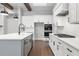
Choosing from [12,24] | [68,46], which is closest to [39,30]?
[12,24]

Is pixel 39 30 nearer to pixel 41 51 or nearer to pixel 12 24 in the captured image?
pixel 12 24

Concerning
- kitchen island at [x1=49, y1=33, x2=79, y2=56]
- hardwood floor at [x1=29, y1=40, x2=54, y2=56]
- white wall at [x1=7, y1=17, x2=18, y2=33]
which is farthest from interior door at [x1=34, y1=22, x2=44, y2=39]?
kitchen island at [x1=49, y1=33, x2=79, y2=56]

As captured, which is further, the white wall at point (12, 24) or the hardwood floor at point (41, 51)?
the white wall at point (12, 24)

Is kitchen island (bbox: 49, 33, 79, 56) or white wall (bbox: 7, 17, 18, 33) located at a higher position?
white wall (bbox: 7, 17, 18, 33)

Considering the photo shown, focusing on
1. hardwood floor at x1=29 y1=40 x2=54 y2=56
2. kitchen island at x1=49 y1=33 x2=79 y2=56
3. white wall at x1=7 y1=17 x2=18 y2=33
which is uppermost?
white wall at x1=7 y1=17 x2=18 y2=33

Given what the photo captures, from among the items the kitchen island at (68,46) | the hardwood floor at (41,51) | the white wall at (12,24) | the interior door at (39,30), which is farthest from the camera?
the interior door at (39,30)

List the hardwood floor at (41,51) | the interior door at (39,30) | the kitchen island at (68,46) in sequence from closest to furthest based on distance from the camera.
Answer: the kitchen island at (68,46) < the hardwood floor at (41,51) < the interior door at (39,30)

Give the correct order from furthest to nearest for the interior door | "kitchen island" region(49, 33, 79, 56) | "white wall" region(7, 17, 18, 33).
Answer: the interior door < "white wall" region(7, 17, 18, 33) < "kitchen island" region(49, 33, 79, 56)

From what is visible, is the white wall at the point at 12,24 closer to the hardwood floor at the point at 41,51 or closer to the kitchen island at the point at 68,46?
the hardwood floor at the point at 41,51

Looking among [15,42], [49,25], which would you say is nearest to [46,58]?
[15,42]

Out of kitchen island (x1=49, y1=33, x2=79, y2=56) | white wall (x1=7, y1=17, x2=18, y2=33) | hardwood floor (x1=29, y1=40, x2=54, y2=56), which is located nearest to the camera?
kitchen island (x1=49, y1=33, x2=79, y2=56)

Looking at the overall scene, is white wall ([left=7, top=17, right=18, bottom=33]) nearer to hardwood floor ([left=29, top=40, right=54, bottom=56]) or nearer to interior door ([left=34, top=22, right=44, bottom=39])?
interior door ([left=34, top=22, right=44, bottom=39])

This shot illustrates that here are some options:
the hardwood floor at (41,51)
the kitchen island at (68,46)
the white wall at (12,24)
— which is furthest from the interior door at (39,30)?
the kitchen island at (68,46)

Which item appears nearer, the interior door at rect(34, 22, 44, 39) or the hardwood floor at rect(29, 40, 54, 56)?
the hardwood floor at rect(29, 40, 54, 56)
